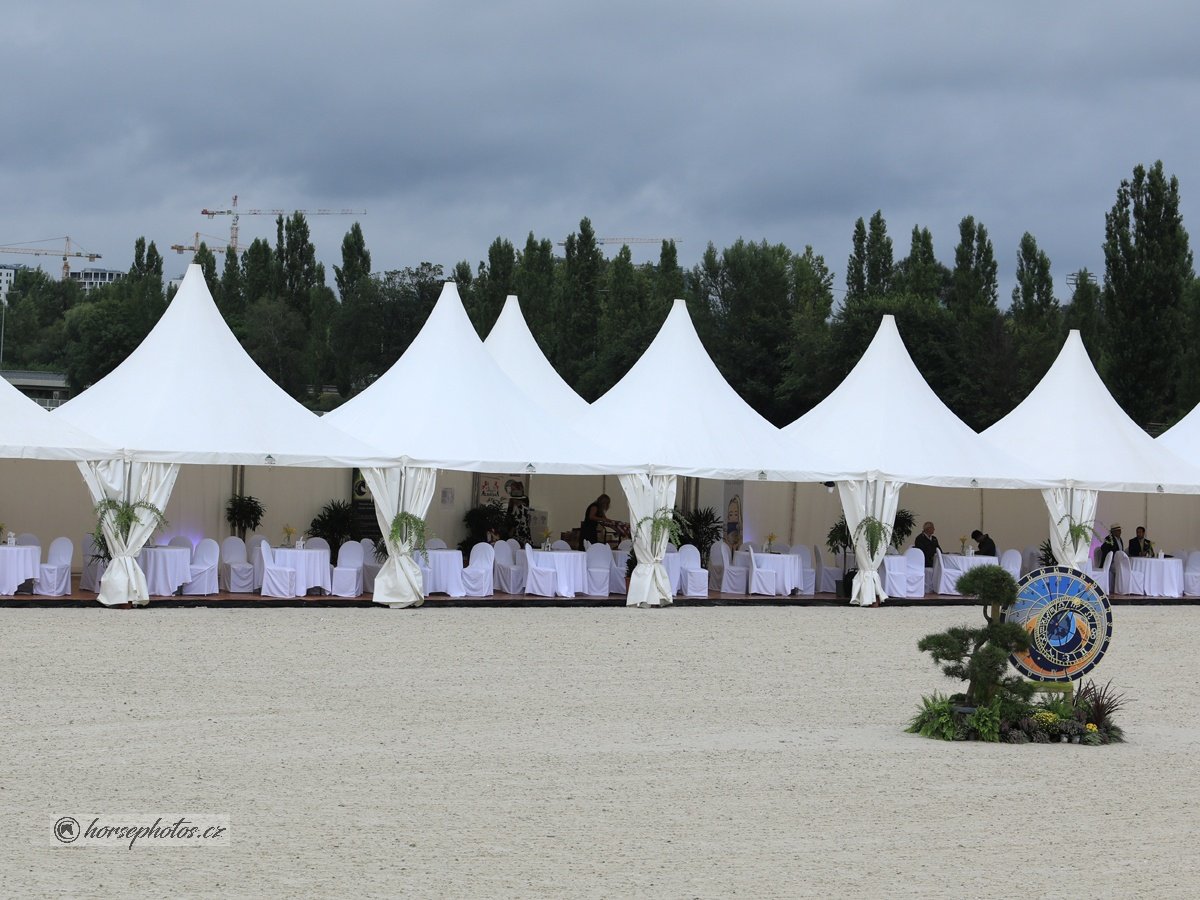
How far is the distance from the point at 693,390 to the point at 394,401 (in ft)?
13.4

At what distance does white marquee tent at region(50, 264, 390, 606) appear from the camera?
15.6m

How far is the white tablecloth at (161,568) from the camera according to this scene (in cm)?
1606

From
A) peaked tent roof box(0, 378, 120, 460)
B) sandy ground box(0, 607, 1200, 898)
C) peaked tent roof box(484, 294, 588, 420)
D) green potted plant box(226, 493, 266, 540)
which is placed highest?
peaked tent roof box(484, 294, 588, 420)

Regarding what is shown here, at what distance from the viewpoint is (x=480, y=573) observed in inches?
684

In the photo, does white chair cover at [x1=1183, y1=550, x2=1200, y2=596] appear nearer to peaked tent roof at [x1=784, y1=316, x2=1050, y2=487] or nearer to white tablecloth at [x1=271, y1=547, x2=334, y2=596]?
peaked tent roof at [x1=784, y1=316, x2=1050, y2=487]

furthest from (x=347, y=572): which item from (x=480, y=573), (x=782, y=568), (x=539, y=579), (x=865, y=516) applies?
(x=865, y=516)

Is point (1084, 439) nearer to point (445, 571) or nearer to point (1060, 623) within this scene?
point (445, 571)

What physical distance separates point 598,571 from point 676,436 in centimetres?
204

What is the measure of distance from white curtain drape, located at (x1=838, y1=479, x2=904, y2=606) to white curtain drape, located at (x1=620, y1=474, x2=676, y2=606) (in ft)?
8.32

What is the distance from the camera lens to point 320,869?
586cm

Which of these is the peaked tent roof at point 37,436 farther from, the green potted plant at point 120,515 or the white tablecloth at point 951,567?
A: the white tablecloth at point 951,567

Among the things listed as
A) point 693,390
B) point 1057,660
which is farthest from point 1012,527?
point 1057,660

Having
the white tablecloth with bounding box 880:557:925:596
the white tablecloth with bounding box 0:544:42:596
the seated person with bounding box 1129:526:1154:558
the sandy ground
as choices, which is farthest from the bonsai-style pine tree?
the seated person with bounding box 1129:526:1154:558

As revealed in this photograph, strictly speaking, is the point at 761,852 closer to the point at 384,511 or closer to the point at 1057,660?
the point at 1057,660
